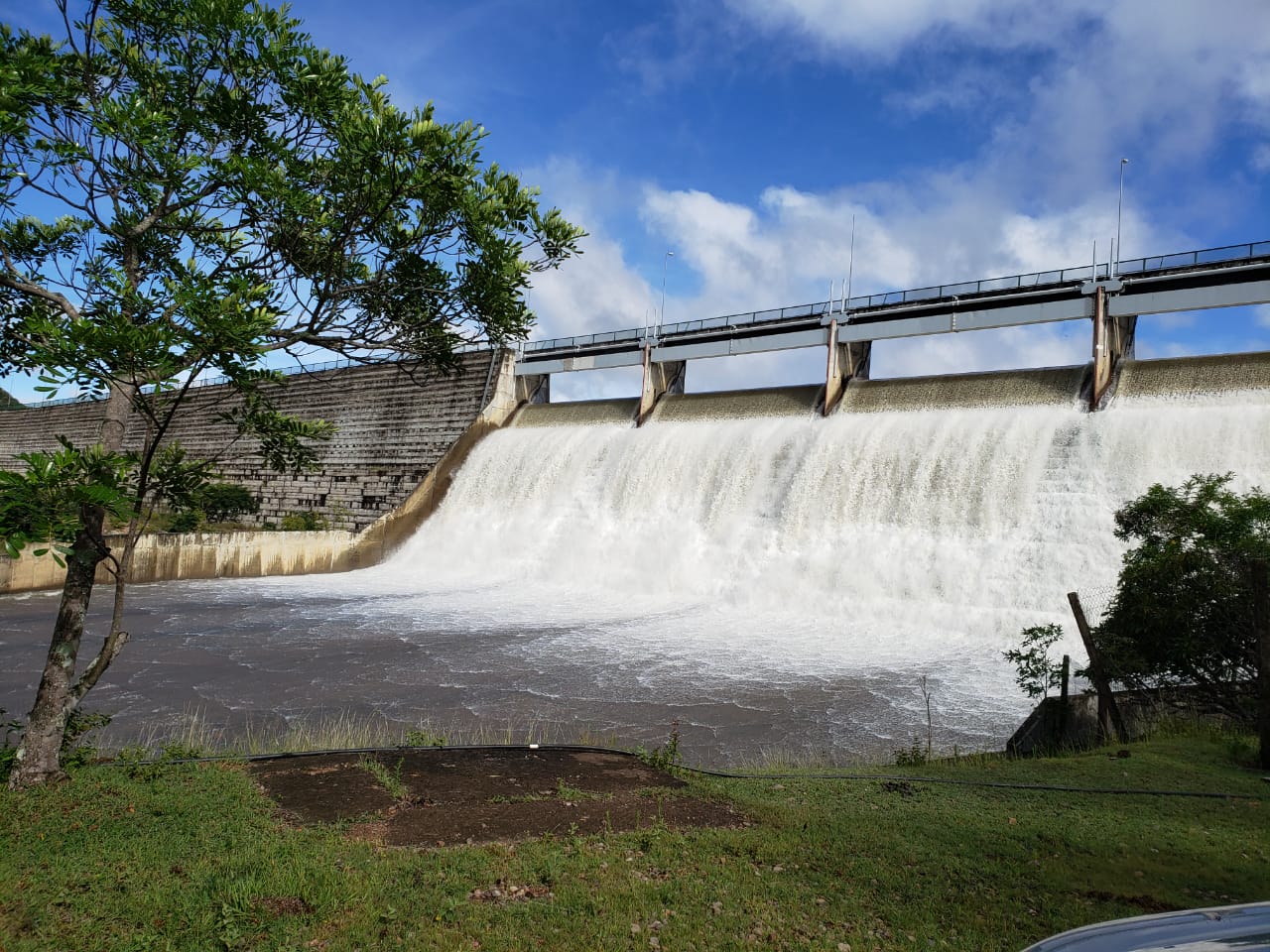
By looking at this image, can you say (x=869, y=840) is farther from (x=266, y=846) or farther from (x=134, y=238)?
(x=134, y=238)

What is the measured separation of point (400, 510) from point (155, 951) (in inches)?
873

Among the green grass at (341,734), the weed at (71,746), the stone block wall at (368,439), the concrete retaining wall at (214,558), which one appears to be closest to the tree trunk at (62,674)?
the weed at (71,746)

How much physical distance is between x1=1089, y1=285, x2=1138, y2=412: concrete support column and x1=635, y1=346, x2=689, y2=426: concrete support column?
11491mm

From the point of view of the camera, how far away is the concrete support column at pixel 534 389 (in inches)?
1099

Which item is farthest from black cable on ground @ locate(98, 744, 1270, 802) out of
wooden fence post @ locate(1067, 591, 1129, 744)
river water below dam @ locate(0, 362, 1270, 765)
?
→ river water below dam @ locate(0, 362, 1270, 765)

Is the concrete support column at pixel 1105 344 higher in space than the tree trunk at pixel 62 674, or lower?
higher

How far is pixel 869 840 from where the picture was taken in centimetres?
415

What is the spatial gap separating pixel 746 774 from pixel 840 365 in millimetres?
16609

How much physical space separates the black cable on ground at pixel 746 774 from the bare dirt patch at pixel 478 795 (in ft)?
0.23

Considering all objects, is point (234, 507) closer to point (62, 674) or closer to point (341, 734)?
point (341, 734)

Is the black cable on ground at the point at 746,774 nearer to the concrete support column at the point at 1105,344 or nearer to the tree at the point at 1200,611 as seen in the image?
the tree at the point at 1200,611

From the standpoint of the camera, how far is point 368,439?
28.0 m

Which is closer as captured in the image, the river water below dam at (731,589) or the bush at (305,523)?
the river water below dam at (731,589)

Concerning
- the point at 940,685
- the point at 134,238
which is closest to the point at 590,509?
the point at 940,685
